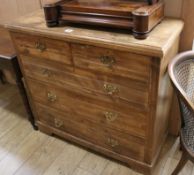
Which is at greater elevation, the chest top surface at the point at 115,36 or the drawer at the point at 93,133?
the chest top surface at the point at 115,36

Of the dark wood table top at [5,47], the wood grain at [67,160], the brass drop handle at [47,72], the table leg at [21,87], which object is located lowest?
the wood grain at [67,160]

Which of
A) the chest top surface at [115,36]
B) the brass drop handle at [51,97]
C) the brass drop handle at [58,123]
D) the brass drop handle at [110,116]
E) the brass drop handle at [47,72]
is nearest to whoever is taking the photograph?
the chest top surface at [115,36]

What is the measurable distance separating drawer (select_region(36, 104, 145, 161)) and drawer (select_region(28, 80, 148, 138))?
43mm

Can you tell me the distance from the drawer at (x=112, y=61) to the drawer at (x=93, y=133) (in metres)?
0.44

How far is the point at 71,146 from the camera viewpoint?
5.81ft

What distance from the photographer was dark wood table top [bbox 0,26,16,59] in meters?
1.67

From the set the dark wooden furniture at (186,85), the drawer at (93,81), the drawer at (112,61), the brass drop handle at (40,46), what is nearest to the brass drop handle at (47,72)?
the drawer at (93,81)

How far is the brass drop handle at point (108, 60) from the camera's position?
45.0 inches

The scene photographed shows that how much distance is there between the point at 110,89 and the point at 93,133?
1.47ft

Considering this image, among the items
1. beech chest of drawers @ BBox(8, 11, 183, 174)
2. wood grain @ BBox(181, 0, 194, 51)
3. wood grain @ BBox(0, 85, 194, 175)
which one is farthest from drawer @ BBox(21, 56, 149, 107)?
wood grain @ BBox(0, 85, 194, 175)

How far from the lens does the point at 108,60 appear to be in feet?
3.79

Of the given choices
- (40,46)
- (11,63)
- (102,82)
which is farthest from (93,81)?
(11,63)

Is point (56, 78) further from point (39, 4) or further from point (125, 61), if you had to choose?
point (39, 4)

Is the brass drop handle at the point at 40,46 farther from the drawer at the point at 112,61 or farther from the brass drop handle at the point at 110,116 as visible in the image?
the brass drop handle at the point at 110,116
